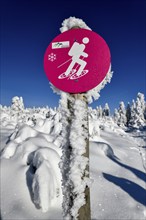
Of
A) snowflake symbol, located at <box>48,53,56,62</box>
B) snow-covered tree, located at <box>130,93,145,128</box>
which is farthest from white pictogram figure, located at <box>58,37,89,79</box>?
snow-covered tree, located at <box>130,93,145,128</box>

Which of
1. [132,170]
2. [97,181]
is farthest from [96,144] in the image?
[97,181]

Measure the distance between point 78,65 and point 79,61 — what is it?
37 millimetres

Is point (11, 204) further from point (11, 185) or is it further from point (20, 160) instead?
point (20, 160)

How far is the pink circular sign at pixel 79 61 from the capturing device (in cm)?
202

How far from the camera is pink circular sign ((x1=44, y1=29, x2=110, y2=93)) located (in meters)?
2.02

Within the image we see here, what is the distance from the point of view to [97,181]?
271 inches

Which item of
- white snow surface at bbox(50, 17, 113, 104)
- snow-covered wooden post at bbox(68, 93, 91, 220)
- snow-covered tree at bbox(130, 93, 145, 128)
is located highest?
snow-covered tree at bbox(130, 93, 145, 128)

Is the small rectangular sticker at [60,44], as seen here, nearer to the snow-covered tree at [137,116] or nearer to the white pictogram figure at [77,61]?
the white pictogram figure at [77,61]

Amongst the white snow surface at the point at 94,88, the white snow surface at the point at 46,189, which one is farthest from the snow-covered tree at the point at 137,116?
the white snow surface at the point at 94,88

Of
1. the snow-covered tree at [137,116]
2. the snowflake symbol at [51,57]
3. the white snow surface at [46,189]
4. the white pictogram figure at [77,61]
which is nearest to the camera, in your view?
the white pictogram figure at [77,61]

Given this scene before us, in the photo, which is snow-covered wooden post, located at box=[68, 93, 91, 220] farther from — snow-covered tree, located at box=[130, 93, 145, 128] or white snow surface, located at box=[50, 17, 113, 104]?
snow-covered tree, located at box=[130, 93, 145, 128]

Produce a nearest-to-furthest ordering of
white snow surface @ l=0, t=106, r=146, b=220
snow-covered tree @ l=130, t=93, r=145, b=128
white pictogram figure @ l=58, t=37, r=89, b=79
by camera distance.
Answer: white pictogram figure @ l=58, t=37, r=89, b=79
white snow surface @ l=0, t=106, r=146, b=220
snow-covered tree @ l=130, t=93, r=145, b=128

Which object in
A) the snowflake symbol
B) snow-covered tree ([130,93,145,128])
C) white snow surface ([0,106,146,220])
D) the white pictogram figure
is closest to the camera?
the white pictogram figure

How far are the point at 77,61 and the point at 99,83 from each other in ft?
0.91
